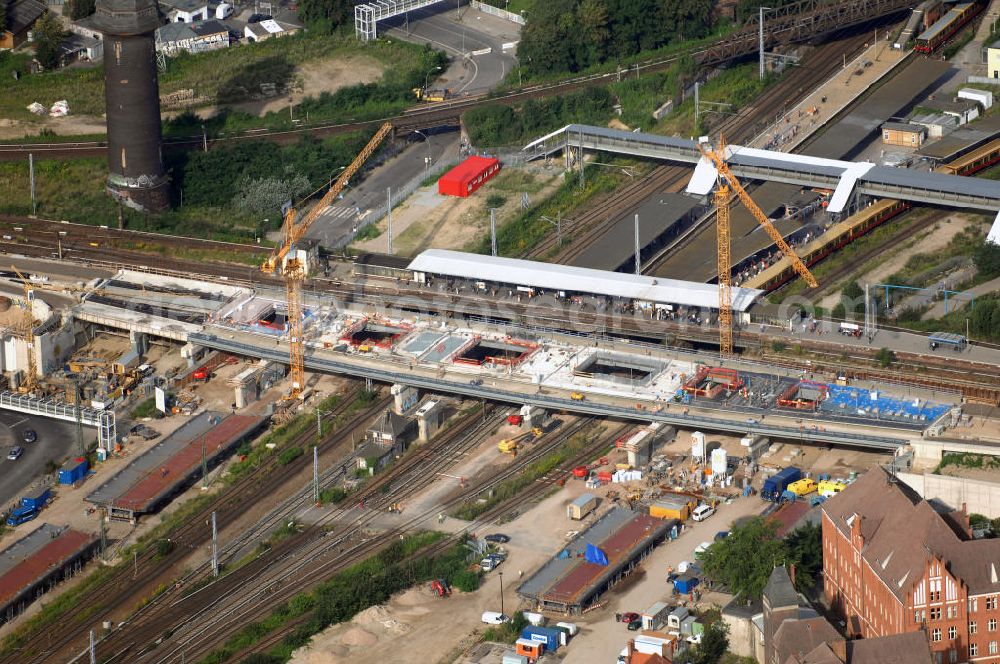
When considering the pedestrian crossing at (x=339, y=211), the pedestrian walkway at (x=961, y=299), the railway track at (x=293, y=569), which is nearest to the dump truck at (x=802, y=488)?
the railway track at (x=293, y=569)

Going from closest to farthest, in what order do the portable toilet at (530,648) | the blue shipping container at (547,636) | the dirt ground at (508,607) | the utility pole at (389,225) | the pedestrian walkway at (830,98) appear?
the portable toilet at (530,648), the blue shipping container at (547,636), the dirt ground at (508,607), the utility pole at (389,225), the pedestrian walkway at (830,98)

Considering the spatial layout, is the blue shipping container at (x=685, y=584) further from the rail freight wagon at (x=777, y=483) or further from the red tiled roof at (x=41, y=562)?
the red tiled roof at (x=41, y=562)

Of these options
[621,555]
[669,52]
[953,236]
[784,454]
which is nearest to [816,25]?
[669,52]

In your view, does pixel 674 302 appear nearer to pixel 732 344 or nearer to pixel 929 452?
pixel 732 344

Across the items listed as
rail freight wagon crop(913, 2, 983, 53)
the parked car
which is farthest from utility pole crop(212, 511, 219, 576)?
rail freight wagon crop(913, 2, 983, 53)

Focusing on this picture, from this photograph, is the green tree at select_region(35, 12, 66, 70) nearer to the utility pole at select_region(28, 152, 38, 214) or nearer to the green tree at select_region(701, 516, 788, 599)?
the utility pole at select_region(28, 152, 38, 214)

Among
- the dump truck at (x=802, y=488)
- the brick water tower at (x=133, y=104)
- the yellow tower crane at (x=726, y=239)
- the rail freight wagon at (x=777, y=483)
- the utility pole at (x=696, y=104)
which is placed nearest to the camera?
the rail freight wagon at (x=777, y=483)
